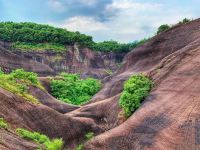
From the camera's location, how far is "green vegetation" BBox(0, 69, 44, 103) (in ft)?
117

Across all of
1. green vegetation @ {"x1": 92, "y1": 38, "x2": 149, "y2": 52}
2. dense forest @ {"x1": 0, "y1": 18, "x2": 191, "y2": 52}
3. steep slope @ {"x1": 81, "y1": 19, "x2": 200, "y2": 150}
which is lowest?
steep slope @ {"x1": 81, "y1": 19, "x2": 200, "y2": 150}

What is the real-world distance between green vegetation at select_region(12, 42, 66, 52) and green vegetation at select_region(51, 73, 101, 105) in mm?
30645

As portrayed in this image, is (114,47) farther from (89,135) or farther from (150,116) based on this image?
(150,116)

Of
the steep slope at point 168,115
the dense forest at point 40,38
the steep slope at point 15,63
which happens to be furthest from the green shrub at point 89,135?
the dense forest at point 40,38

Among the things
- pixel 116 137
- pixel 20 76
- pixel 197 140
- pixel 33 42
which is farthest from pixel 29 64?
pixel 197 140

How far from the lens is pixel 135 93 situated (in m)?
29.1

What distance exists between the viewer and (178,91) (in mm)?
23703

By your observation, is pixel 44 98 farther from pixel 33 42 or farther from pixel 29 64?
pixel 33 42

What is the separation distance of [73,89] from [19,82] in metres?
34.8

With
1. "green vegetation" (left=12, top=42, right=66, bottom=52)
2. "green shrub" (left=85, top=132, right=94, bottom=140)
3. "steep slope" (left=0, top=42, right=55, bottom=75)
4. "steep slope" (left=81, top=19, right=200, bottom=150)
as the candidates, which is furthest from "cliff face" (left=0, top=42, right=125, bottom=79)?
"steep slope" (left=81, top=19, right=200, bottom=150)

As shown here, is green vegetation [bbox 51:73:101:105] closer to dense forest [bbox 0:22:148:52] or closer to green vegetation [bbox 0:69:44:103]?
green vegetation [bbox 0:69:44:103]

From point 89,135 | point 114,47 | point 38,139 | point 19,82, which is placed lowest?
point 89,135

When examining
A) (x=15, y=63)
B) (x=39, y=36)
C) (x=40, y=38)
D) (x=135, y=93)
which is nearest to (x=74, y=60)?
(x=40, y=38)

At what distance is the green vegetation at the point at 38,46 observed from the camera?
111625 millimetres
